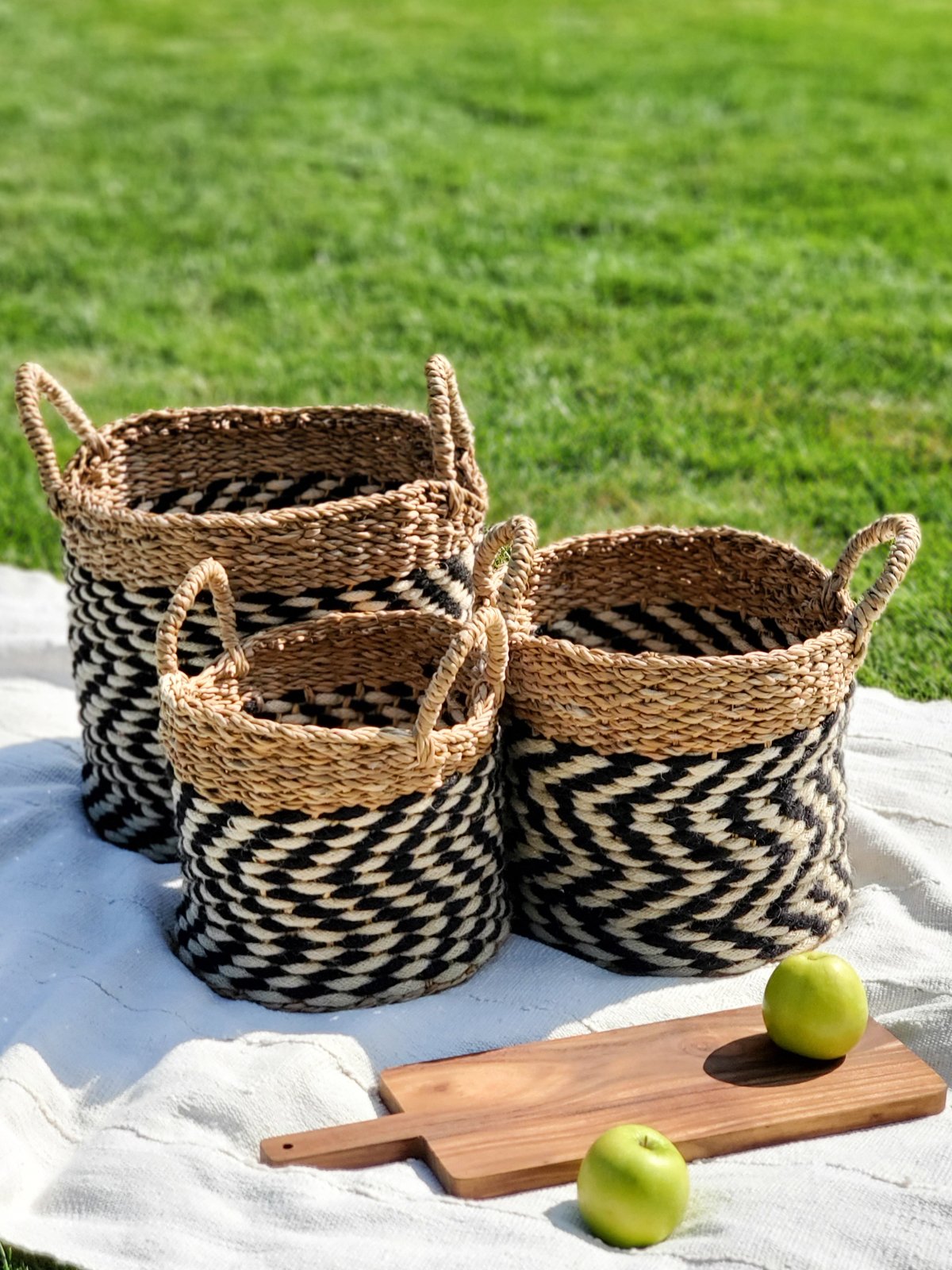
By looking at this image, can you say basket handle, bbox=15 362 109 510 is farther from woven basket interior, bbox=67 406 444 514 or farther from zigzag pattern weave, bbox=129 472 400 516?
zigzag pattern weave, bbox=129 472 400 516

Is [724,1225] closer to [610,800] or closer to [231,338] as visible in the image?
[610,800]

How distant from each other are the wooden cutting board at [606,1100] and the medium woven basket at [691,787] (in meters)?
0.17

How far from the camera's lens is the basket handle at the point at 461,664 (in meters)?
2.04

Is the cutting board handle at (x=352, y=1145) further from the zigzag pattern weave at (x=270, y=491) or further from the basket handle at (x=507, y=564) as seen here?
the zigzag pattern weave at (x=270, y=491)

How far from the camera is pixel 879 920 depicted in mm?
2350

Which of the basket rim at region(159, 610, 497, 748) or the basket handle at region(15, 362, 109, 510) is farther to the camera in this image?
the basket handle at region(15, 362, 109, 510)

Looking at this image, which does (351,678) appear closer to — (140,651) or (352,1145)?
(140,651)

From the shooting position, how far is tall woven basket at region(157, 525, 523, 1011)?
6.77 ft

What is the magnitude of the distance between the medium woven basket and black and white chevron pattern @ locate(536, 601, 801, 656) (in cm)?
18

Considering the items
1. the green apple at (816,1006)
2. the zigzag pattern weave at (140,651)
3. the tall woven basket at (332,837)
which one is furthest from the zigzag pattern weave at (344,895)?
the green apple at (816,1006)

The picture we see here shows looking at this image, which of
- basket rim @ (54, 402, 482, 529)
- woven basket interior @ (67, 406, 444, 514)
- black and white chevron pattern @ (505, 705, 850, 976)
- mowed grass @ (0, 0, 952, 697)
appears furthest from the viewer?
mowed grass @ (0, 0, 952, 697)

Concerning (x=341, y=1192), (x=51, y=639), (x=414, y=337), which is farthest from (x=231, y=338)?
(x=341, y=1192)

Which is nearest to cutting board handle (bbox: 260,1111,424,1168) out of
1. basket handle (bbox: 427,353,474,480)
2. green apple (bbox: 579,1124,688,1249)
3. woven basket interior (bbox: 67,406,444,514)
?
green apple (bbox: 579,1124,688,1249)

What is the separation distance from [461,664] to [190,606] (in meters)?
0.42
